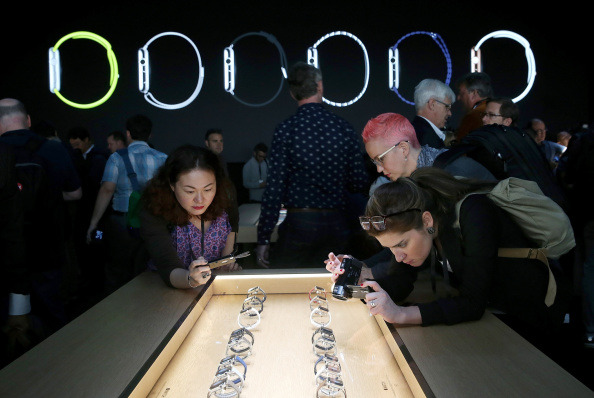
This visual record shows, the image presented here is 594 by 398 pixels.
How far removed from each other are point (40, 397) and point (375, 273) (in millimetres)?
1323

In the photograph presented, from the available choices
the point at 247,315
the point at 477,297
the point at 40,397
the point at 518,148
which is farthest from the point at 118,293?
the point at 518,148

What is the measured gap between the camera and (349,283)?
1.91 metres

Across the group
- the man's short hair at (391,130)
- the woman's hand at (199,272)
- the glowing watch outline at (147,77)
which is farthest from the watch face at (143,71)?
the woman's hand at (199,272)

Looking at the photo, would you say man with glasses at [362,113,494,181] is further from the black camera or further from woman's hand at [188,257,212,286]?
woman's hand at [188,257,212,286]

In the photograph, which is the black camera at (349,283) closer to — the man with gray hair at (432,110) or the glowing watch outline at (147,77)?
the man with gray hair at (432,110)

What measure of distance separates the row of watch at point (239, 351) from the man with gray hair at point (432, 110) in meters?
1.44

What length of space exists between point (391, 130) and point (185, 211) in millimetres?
1033

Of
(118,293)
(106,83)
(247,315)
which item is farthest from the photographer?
(106,83)

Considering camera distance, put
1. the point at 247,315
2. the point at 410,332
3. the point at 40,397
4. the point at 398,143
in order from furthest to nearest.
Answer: the point at 398,143 → the point at 247,315 → the point at 410,332 → the point at 40,397

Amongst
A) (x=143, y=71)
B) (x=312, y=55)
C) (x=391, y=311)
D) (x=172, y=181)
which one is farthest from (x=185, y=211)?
(x=143, y=71)

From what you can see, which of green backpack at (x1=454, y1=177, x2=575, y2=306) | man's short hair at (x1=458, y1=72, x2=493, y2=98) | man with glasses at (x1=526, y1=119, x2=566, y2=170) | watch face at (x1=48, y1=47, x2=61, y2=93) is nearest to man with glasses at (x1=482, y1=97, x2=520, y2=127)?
man's short hair at (x1=458, y1=72, x2=493, y2=98)

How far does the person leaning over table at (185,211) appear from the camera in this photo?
2.40 m

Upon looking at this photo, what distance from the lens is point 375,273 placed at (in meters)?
2.15

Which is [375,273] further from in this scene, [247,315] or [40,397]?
[40,397]
